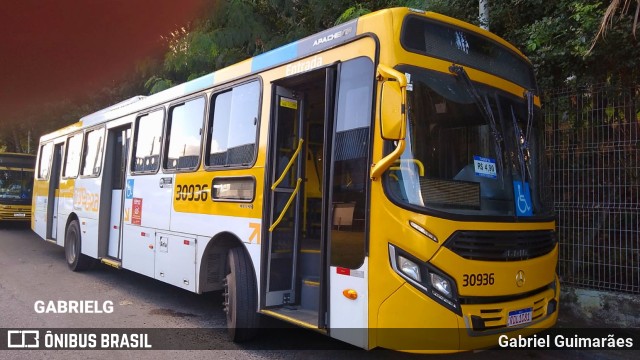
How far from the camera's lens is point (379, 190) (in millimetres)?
3957

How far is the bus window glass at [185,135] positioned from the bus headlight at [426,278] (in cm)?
334

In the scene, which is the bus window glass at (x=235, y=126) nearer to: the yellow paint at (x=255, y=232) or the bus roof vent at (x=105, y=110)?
the yellow paint at (x=255, y=232)

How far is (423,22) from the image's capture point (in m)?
4.29

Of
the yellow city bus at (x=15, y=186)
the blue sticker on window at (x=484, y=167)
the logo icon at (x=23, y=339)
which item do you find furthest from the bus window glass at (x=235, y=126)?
the yellow city bus at (x=15, y=186)

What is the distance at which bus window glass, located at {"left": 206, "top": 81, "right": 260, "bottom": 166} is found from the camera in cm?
548

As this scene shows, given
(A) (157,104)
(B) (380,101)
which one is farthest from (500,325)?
(A) (157,104)

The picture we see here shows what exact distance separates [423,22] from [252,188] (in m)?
2.33

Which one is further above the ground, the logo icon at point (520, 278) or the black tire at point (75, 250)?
the logo icon at point (520, 278)

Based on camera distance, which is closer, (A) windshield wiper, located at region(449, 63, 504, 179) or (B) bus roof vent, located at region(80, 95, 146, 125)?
(A) windshield wiper, located at region(449, 63, 504, 179)

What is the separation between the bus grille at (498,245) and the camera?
12.9ft

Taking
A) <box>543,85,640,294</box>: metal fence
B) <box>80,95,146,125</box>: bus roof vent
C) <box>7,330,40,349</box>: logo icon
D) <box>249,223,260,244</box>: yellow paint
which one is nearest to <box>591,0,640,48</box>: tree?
<box>543,85,640,294</box>: metal fence

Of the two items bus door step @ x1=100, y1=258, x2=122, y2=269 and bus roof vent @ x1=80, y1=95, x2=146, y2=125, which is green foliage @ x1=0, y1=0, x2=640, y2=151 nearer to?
bus roof vent @ x1=80, y1=95, x2=146, y2=125

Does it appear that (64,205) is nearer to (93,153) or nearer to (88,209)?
(88,209)

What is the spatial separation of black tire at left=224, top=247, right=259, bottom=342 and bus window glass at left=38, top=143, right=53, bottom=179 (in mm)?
8978
